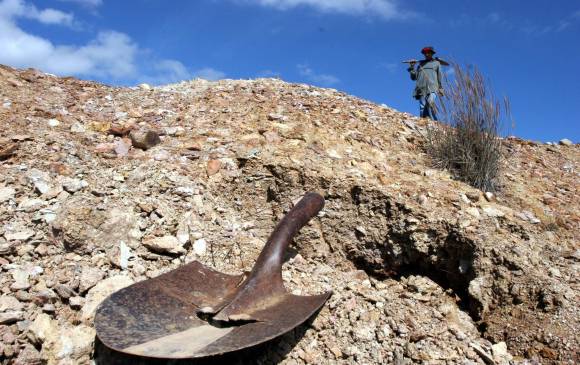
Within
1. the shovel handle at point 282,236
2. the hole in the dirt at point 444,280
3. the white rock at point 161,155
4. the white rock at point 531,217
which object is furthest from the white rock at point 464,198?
the white rock at point 161,155

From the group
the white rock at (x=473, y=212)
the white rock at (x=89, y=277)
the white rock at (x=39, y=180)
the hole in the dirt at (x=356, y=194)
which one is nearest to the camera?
the white rock at (x=89, y=277)

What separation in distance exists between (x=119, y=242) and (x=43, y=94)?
2.56 m

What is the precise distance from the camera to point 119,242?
312 centimetres

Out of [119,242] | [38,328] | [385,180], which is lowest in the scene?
[38,328]

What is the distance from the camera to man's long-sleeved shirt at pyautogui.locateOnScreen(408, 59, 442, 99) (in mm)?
6445

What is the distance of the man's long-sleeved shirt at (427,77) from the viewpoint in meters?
6.45

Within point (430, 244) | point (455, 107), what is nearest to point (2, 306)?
point (430, 244)

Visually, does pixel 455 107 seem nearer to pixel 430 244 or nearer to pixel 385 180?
pixel 385 180

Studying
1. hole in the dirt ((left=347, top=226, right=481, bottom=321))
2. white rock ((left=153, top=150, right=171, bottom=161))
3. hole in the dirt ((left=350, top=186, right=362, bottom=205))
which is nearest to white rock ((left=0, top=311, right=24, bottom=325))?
white rock ((left=153, top=150, right=171, bottom=161))

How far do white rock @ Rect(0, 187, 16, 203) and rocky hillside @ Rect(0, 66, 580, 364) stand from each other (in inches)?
0.4

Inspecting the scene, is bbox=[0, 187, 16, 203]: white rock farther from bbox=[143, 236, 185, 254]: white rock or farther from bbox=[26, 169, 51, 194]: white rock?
bbox=[143, 236, 185, 254]: white rock

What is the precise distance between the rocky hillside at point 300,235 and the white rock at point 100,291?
0.5 inches

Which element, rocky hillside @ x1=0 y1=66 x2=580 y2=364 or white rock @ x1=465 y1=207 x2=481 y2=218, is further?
white rock @ x1=465 y1=207 x2=481 y2=218

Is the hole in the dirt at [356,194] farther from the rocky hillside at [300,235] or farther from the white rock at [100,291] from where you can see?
the white rock at [100,291]
